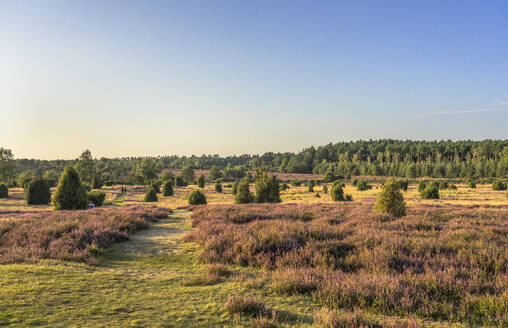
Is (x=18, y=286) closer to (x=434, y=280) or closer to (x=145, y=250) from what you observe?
(x=145, y=250)

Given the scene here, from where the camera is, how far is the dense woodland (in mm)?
98562

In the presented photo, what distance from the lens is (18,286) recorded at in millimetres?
4668

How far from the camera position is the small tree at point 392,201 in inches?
580

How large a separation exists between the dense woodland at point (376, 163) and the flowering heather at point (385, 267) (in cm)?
7775

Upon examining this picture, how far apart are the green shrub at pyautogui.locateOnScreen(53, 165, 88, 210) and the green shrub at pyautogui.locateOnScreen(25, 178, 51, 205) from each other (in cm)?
1781

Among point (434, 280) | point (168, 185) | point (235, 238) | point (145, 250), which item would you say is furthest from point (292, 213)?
point (168, 185)

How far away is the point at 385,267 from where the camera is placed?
5.88 m

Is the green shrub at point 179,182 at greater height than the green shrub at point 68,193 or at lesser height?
lesser

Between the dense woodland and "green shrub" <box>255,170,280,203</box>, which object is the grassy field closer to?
"green shrub" <box>255,170,280,203</box>

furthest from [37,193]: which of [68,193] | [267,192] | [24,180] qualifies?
[24,180]

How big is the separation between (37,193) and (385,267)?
133 feet

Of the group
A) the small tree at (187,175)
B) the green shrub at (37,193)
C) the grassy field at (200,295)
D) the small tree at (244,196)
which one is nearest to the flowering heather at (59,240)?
the grassy field at (200,295)

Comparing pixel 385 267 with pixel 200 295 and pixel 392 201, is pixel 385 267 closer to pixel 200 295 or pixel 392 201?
pixel 200 295

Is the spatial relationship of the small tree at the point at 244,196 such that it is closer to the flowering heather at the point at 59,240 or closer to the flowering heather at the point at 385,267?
the flowering heather at the point at 59,240
